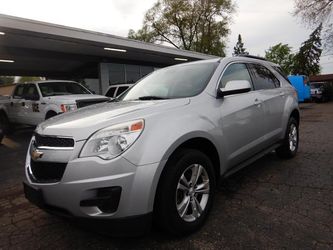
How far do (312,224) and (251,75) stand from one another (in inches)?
88.2

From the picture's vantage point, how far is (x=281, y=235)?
2.67m

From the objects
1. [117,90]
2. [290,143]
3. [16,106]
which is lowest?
[290,143]

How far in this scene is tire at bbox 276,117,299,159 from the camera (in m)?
4.94

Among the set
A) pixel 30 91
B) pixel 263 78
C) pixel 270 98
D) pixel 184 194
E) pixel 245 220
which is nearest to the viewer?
pixel 184 194

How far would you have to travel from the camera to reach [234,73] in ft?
12.7

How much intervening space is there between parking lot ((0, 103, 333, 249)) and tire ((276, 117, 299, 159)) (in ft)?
1.17

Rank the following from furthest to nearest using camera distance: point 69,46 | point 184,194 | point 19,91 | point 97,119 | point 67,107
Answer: point 69,46, point 19,91, point 67,107, point 184,194, point 97,119

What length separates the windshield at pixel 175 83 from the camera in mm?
3387

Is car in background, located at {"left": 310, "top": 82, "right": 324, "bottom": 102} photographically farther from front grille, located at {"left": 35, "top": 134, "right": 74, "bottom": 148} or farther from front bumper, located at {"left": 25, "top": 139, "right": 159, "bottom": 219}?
front grille, located at {"left": 35, "top": 134, "right": 74, "bottom": 148}

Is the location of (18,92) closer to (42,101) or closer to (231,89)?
(42,101)

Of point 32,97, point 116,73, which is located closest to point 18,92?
point 32,97

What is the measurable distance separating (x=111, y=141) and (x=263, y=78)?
312 centimetres

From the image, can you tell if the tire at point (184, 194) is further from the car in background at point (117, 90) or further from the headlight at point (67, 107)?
the car in background at point (117, 90)

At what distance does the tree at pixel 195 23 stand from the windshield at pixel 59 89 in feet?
78.5
